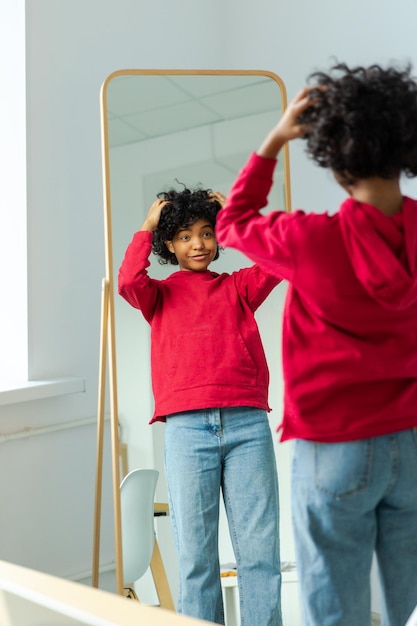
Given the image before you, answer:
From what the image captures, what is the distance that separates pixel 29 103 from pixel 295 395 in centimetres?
128

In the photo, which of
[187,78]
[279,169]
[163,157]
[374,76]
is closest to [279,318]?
[279,169]

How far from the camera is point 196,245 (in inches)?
68.2

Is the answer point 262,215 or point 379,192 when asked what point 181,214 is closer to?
point 262,215

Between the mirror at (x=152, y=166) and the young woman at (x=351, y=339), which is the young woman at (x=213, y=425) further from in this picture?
the young woman at (x=351, y=339)

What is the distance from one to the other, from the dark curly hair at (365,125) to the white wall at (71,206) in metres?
1.00

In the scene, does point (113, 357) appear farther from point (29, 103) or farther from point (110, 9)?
point (110, 9)

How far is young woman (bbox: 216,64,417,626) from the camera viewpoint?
1071 millimetres

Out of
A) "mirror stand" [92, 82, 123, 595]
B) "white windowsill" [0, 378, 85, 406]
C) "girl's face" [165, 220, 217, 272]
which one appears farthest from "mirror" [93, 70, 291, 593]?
"white windowsill" [0, 378, 85, 406]

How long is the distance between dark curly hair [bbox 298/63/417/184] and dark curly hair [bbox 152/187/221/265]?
667mm

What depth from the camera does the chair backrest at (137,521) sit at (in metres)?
1.82

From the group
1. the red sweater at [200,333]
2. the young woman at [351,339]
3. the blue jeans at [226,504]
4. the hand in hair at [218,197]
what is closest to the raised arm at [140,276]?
the red sweater at [200,333]

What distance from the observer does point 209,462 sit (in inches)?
63.7

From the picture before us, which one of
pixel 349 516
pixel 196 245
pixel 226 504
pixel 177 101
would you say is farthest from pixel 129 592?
pixel 177 101

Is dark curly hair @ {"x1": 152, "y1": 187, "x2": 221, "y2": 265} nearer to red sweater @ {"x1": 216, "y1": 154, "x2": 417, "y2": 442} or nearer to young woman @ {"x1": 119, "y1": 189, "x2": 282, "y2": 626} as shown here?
young woman @ {"x1": 119, "y1": 189, "x2": 282, "y2": 626}
